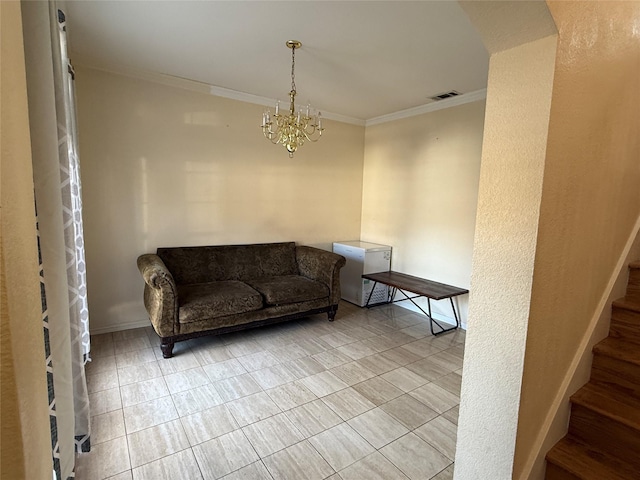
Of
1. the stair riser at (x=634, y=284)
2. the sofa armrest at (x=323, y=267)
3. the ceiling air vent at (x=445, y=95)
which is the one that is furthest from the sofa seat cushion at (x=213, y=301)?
the ceiling air vent at (x=445, y=95)

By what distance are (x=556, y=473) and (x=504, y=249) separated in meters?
0.95

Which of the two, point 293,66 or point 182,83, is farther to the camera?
point 182,83

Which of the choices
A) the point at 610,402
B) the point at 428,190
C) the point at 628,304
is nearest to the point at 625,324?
the point at 628,304

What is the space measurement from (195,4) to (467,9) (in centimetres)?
175

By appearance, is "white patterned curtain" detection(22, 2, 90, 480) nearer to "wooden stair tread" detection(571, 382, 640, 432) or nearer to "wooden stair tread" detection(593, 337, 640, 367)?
"wooden stair tread" detection(571, 382, 640, 432)

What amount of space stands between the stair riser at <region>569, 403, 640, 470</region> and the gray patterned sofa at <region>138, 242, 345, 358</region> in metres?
2.44

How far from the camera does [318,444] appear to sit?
6.26 ft

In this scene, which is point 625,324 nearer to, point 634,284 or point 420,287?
point 634,284

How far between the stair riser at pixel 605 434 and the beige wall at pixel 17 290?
179cm

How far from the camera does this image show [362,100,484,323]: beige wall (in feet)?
12.0

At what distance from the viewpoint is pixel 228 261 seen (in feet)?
12.4

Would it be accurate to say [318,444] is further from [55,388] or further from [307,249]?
[307,249]

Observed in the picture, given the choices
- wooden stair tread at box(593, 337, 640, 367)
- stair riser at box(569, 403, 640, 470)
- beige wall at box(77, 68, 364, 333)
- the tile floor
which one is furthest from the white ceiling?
the tile floor

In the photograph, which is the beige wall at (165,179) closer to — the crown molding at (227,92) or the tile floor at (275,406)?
the crown molding at (227,92)
